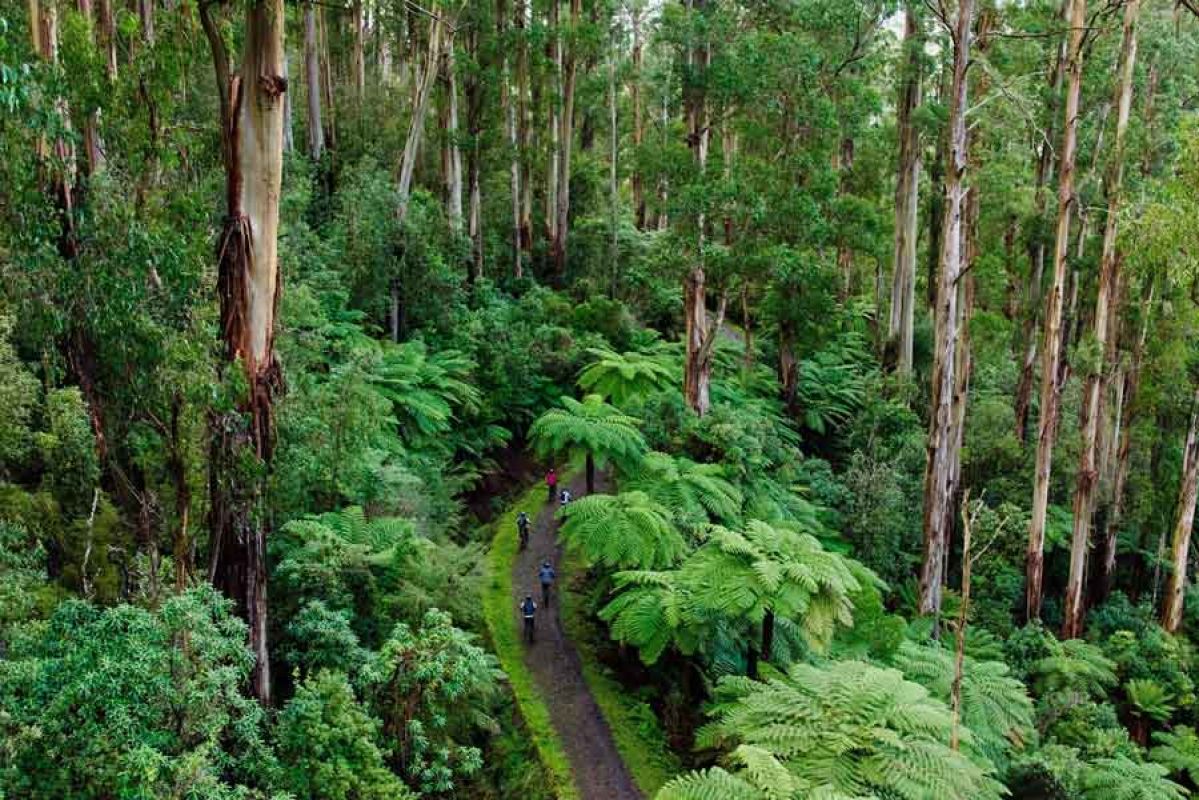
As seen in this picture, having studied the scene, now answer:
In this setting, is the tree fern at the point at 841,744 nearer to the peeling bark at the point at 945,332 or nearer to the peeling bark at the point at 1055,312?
the peeling bark at the point at 945,332

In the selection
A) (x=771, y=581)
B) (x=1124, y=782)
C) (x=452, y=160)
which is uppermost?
(x=452, y=160)

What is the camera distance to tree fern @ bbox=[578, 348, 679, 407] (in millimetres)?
18406

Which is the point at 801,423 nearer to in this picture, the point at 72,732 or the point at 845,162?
the point at 845,162

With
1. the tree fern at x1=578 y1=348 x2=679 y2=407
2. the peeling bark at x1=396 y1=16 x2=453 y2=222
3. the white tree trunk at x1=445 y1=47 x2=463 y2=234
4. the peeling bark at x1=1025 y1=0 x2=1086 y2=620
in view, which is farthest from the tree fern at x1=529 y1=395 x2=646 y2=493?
the white tree trunk at x1=445 y1=47 x2=463 y2=234

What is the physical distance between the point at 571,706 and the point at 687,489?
359 cm

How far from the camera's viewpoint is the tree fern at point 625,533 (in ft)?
37.4

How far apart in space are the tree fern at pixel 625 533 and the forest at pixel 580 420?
0.21ft

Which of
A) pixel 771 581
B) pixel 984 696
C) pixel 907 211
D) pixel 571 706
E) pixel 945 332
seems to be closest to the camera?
pixel 771 581

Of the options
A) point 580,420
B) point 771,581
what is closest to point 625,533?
point 771,581

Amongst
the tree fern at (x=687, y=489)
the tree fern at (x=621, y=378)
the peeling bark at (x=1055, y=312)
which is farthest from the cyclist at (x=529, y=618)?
the peeling bark at (x=1055, y=312)

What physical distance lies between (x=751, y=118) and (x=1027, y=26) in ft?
18.4

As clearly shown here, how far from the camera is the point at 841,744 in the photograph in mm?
7621

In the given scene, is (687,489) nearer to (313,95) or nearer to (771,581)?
(771,581)

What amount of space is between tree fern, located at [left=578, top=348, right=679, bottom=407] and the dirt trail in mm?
4837
